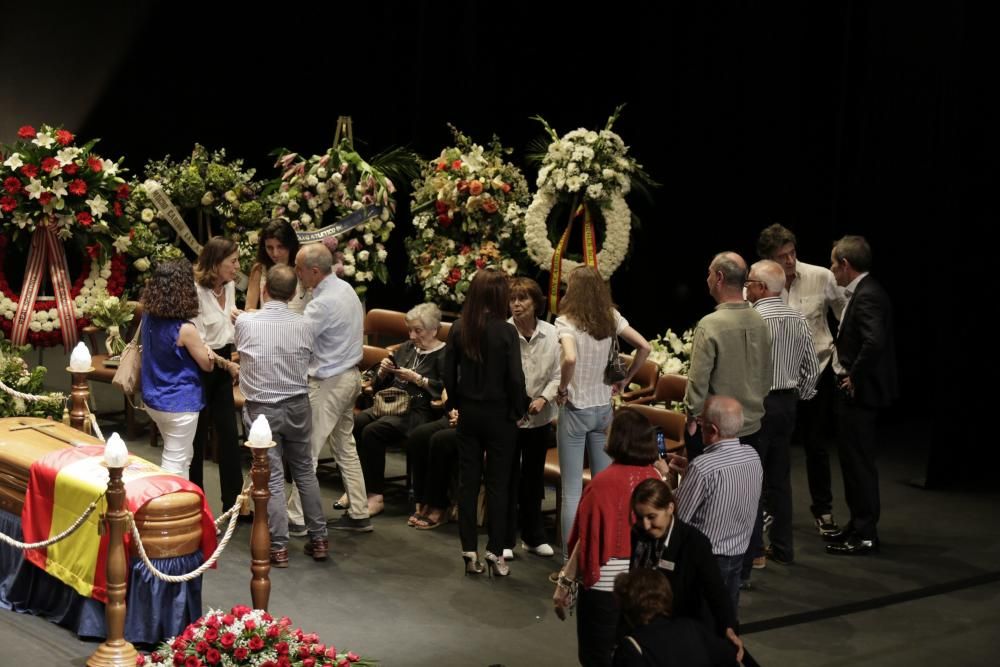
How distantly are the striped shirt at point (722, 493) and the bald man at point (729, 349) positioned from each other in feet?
3.70

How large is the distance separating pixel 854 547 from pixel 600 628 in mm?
3045

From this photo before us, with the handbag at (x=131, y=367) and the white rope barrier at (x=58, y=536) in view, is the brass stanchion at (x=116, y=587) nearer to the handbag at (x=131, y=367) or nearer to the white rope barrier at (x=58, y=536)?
the white rope barrier at (x=58, y=536)

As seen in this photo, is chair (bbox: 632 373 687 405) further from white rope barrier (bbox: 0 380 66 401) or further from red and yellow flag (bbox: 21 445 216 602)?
white rope barrier (bbox: 0 380 66 401)

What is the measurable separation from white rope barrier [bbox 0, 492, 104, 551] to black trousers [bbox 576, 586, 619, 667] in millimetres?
2017

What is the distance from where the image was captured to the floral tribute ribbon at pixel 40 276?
28.7ft

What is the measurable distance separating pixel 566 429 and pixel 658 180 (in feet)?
14.5

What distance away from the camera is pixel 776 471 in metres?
6.64

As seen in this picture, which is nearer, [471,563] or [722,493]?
[722,493]

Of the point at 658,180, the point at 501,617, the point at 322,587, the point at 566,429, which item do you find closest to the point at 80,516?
the point at 322,587

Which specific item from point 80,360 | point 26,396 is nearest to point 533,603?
point 80,360

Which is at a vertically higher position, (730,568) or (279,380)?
(279,380)

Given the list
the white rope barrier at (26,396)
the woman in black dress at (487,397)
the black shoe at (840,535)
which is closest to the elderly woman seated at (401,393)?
the woman in black dress at (487,397)

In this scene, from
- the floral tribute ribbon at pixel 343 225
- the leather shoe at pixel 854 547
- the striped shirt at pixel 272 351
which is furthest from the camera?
the floral tribute ribbon at pixel 343 225

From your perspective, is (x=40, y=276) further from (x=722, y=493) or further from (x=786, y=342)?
(x=722, y=493)
